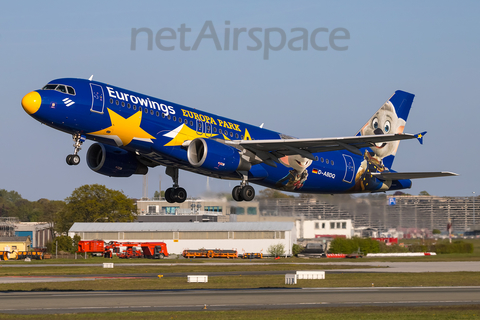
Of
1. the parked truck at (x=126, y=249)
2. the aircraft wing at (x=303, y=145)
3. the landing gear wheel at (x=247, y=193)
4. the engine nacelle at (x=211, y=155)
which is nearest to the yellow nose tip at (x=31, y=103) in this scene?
Result: the engine nacelle at (x=211, y=155)

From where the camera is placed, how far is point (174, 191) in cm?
4103

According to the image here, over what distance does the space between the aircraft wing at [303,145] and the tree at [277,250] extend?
5817cm

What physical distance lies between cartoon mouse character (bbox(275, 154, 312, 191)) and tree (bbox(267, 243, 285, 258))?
181 ft

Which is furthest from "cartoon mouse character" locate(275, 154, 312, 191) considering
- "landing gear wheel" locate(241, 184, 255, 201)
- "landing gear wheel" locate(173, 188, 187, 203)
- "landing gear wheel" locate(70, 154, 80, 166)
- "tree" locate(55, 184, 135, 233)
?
"tree" locate(55, 184, 135, 233)

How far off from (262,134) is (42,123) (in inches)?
580

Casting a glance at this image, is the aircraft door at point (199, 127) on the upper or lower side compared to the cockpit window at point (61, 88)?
lower

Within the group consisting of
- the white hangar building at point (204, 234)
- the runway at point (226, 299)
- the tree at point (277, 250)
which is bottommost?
the tree at point (277, 250)

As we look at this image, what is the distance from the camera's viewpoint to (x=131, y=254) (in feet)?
309

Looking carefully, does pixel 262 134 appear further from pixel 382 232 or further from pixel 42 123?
pixel 382 232

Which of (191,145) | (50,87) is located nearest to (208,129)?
(191,145)

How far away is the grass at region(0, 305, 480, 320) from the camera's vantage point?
28812 mm

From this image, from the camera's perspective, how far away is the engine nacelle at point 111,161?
38.8 metres

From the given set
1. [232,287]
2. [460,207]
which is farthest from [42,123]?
[460,207]

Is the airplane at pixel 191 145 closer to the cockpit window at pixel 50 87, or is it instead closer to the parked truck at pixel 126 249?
the cockpit window at pixel 50 87
